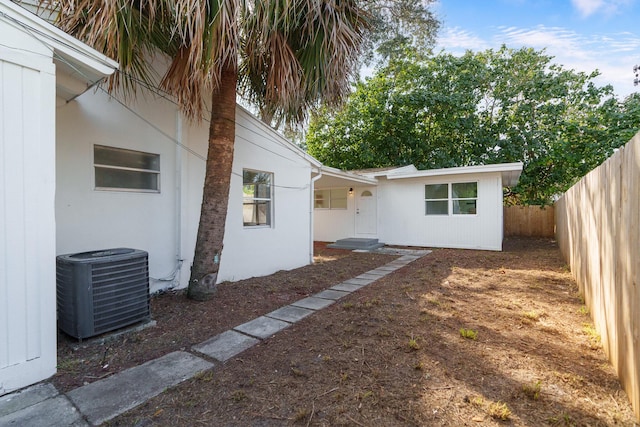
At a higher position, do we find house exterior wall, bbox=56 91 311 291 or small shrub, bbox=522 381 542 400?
house exterior wall, bbox=56 91 311 291

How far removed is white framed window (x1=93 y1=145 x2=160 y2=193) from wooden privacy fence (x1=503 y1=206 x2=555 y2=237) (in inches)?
588

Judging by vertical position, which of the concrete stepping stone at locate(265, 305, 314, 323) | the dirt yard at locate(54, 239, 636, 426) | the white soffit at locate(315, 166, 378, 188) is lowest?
the dirt yard at locate(54, 239, 636, 426)

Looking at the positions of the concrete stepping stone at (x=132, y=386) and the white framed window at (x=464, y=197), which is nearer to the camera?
the concrete stepping stone at (x=132, y=386)

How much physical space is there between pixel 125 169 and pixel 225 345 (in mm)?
2926

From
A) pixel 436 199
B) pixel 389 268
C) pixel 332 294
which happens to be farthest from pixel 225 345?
pixel 436 199

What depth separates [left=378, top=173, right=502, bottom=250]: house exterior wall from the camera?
366 inches

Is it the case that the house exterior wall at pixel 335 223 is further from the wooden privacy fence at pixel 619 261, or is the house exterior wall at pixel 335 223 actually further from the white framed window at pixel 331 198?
the wooden privacy fence at pixel 619 261

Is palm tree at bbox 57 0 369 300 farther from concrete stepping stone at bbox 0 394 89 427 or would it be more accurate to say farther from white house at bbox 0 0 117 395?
concrete stepping stone at bbox 0 394 89 427

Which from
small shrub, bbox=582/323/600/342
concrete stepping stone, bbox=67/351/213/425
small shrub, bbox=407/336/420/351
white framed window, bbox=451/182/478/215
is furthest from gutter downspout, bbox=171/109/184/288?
white framed window, bbox=451/182/478/215

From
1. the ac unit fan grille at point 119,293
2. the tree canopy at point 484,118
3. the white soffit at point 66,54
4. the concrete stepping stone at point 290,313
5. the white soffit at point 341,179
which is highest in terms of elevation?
the tree canopy at point 484,118

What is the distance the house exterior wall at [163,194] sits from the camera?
369 centimetres

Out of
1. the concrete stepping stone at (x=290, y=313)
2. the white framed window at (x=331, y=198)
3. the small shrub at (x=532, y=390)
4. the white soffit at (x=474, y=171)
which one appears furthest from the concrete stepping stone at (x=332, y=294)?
the white framed window at (x=331, y=198)

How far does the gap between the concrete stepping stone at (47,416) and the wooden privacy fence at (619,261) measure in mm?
3565

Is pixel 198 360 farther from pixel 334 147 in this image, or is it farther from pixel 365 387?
pixel 334 147
